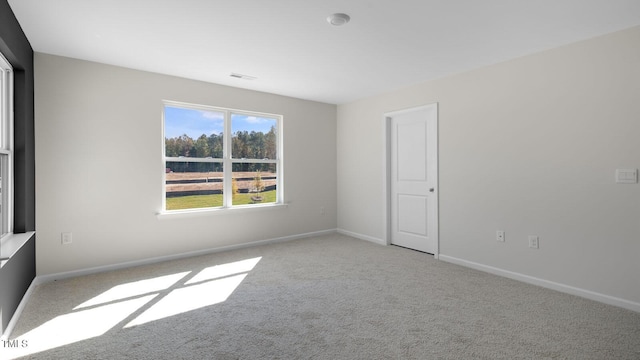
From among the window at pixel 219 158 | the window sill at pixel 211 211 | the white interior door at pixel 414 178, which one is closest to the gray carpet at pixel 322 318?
the window sill at pixel 211 211

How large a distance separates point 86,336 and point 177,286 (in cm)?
98

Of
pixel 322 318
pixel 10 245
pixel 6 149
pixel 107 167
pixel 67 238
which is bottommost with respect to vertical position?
pixel 322 318

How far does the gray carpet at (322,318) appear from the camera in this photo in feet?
6.72

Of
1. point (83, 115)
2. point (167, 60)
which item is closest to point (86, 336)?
point (83, 115)

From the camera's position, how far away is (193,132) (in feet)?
14.1

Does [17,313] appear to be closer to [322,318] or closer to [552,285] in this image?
[322,318]

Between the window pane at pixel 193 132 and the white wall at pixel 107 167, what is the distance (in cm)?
17

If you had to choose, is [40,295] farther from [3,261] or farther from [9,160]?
[9,160]

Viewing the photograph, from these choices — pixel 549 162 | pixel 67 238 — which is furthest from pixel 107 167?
pixel 549 162

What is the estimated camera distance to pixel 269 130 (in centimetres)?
508

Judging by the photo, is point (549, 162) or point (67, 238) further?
point (67, 238)

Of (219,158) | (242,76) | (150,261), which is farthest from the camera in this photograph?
(219,158)

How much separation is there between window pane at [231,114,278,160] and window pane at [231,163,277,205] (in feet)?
0.56

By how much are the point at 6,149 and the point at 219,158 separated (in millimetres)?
2218
